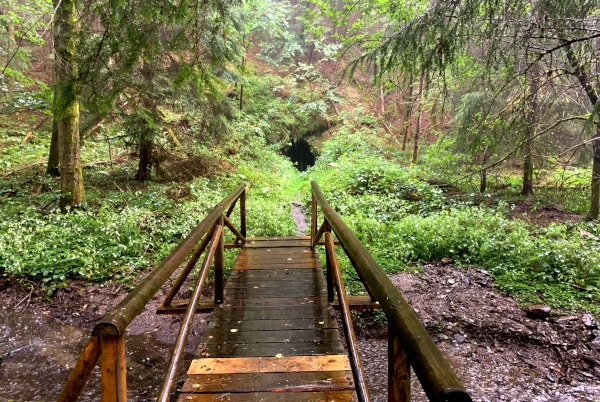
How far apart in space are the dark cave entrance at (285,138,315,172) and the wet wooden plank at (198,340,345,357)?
21.1m

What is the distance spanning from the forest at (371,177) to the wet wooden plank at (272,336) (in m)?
1.67

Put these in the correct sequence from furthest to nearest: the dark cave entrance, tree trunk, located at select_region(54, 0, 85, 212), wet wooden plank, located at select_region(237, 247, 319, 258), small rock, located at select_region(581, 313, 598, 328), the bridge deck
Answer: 1. the dark cave entrance
2. tree trunk, located at select_region(54, 0, 85, 212)
3. wet wooden plank, located at select_region(237, 247, 319, 258)
4. small rock, located at select_region(581, 313, 598, 328)
5. the bridge deck

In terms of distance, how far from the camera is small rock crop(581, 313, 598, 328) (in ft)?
16.1

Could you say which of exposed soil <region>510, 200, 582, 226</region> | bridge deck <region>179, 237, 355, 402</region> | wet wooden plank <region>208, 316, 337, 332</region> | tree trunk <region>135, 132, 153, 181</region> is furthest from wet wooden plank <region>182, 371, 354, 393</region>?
tree trunk <region>135, 132, 153, 181</region>

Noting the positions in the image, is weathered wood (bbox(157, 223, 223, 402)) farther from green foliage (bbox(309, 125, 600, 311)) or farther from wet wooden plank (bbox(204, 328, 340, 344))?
green foliage (bbox(309, 125, 600, 311))

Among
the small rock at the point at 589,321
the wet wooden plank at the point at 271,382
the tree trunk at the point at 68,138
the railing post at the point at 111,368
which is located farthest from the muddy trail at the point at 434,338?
the railing post at the point at 111,368

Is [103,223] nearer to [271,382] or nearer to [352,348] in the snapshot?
[271,382]

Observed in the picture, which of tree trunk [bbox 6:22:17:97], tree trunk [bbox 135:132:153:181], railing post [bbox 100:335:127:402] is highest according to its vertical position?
tree trunk [bbox 6:22:17:97]

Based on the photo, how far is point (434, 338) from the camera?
5.06m

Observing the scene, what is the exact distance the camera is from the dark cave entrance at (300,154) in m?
24.4

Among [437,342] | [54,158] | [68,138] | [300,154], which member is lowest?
[437,342]

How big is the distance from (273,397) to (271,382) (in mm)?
166

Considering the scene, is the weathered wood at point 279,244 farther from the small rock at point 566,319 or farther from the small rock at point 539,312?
the small rock at point 566,319

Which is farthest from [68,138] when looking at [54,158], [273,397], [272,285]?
[273,397]
